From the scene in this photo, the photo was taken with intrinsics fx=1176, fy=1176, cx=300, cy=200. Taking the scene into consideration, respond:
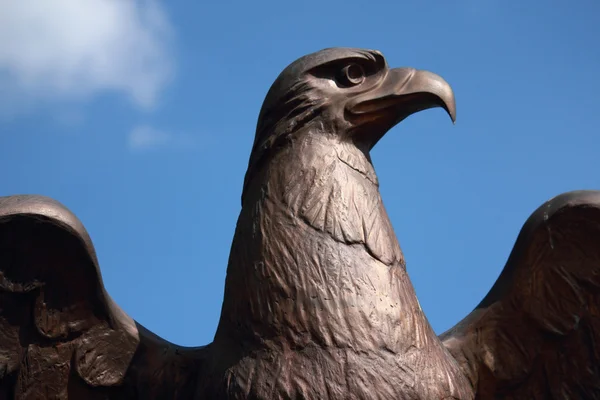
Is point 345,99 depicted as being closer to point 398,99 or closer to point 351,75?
point 351,75

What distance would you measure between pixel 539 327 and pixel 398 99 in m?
1.30

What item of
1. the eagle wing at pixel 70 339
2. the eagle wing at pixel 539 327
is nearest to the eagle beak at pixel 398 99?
the eagle wing at pixel 539 327

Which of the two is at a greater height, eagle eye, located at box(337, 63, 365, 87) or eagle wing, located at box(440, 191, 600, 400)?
eagle eye, located at box(337, 63, 365, 87)

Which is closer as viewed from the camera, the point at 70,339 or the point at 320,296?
the point at 320,296

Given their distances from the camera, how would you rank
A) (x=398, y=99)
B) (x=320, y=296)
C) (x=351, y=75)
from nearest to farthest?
(x=320, y=296)
(x=398, y=99)
(x=351, y=75)

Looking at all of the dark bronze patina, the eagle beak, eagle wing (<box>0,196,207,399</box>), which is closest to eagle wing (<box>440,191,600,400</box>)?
the dark bronze patina

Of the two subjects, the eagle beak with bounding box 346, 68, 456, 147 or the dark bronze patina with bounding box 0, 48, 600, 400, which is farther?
the eagle beak with bounding box 346, 68, 456, 147

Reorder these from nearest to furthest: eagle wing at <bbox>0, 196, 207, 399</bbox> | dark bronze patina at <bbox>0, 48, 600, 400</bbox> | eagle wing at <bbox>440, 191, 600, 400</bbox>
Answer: dark bronze patina at <bbox>0, 48, 600, 400</bbox>
eagle wing at <bbox>0, 196, 207, 399</bbox>
eagle wing at <bbox>440, 191, 600, 400</bbox>

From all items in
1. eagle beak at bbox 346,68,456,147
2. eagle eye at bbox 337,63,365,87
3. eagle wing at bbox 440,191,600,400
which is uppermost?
eagle eye at bbox 337,63,365,87

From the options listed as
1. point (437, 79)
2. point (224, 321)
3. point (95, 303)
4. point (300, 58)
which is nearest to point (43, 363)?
point (95, 303)

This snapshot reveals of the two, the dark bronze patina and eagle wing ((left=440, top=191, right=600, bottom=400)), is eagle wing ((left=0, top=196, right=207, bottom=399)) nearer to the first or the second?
the dark bronze patina

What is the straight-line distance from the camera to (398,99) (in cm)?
555

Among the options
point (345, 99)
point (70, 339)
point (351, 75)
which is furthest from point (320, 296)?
point (70, 339)

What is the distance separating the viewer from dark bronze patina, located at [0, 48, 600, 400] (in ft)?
16.4
